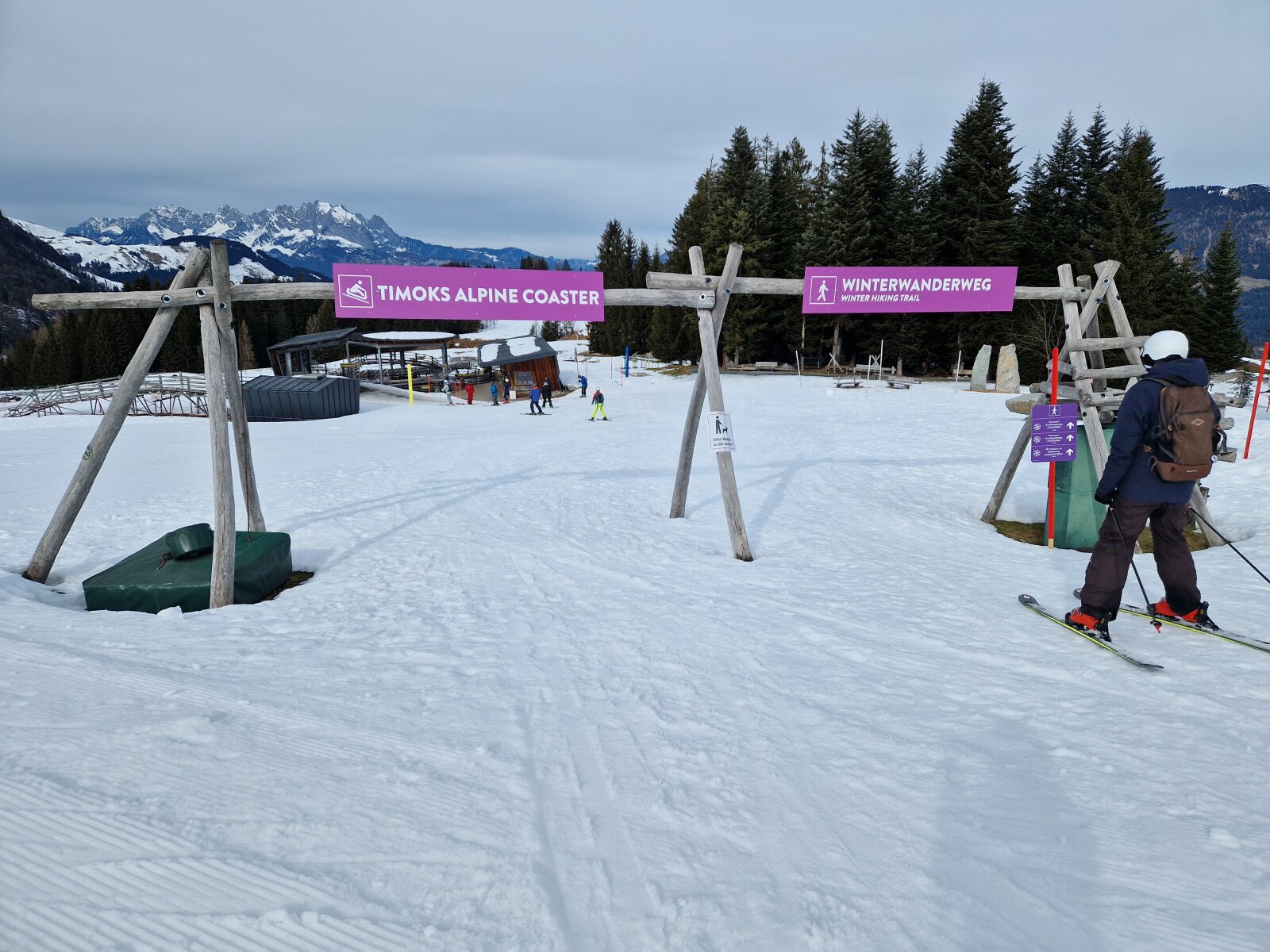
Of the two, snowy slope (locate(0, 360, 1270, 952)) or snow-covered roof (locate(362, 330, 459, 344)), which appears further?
snow-covered roof (locate(362, 330, 459, 344))

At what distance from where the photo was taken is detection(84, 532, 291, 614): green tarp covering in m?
5.66

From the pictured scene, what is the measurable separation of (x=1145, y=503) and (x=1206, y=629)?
1087mm

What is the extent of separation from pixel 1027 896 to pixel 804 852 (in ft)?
2.50

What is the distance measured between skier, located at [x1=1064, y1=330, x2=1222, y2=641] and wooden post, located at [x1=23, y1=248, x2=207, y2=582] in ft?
25.0

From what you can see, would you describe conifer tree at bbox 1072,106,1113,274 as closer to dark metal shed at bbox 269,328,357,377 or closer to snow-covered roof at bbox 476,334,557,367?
snow-covered roof at bbox 476,334,557,367

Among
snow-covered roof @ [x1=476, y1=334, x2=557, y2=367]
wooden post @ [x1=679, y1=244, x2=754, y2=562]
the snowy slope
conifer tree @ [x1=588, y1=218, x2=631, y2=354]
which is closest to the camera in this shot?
the snowy slope

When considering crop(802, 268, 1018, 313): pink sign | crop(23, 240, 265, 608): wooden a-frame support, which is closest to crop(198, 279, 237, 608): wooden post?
crop(23, 240, 265, 608): wooden a-frame support

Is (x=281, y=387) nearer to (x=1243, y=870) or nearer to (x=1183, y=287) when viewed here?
(x=1243, y=870)

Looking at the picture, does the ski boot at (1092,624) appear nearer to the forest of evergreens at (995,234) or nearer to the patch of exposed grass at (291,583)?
the patch of exposed grass at (291,583)

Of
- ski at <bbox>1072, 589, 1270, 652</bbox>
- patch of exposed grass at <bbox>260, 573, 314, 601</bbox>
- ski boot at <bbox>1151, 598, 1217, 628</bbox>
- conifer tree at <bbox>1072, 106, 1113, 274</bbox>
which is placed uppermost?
conifer tree at <bbox>1072, 106, 1113, 274</bbox>

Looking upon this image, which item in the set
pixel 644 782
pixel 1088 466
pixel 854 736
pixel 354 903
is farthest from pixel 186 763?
pixel 1088 466

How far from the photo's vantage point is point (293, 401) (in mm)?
26938

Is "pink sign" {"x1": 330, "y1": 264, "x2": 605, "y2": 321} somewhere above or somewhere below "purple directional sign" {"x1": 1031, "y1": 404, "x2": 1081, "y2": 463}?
above

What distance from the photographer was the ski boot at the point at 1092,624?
4.73m
